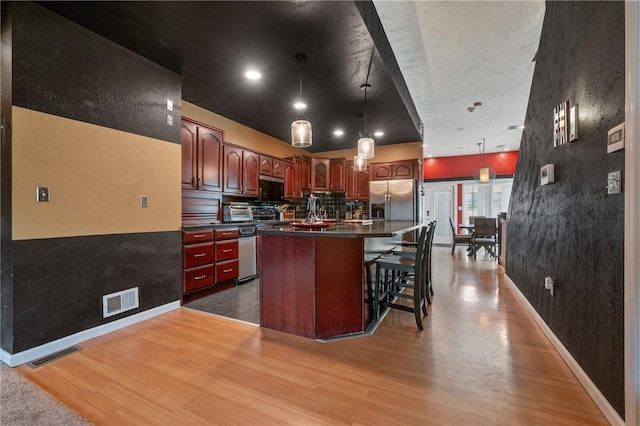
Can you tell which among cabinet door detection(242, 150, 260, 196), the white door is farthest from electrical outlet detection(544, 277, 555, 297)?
the white door

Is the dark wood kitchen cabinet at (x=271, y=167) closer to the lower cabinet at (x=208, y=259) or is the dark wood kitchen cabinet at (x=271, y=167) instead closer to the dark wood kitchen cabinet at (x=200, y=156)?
the dark wood kitchen cabinet at (x=200, y=156)

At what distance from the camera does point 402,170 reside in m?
6.02

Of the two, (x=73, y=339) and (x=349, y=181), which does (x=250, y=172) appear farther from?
(x=73, y=339)

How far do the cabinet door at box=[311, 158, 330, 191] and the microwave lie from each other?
1.01 metres

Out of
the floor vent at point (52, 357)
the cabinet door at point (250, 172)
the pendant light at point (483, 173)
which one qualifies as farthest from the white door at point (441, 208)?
the floor vent at point (52, 357)

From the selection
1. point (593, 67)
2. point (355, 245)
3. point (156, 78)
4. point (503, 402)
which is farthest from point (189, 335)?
point (593, 67)

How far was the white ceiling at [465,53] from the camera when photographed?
2705 mm

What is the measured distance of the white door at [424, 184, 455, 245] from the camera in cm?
919

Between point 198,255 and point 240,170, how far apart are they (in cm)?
163

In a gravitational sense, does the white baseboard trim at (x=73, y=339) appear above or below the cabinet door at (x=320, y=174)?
below

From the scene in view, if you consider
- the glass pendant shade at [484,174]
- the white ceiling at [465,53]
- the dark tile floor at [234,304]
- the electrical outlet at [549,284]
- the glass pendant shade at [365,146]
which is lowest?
the dark tile floor at [234,304]

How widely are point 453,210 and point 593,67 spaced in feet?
26.0

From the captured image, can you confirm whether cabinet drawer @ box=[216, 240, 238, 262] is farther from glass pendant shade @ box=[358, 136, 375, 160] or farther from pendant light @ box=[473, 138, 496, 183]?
pendant light @ box=[473, 138, 496, 183]

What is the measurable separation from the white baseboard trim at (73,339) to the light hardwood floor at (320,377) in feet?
0.32
